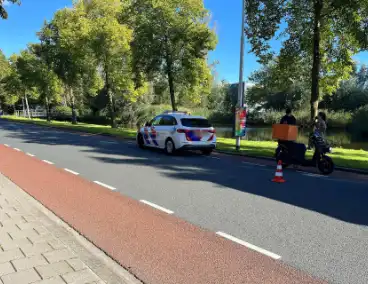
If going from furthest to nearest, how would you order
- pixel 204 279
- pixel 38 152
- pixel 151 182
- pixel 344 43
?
pixel 344 43
pixel 38 152
pixel 151 182
pixel 204 279

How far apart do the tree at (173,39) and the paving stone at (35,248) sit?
18800mm

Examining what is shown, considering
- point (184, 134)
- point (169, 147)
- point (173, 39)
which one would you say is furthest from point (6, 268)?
point (173, 39)

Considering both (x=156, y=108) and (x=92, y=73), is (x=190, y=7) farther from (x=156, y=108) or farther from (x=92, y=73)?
(x=156, y=108)

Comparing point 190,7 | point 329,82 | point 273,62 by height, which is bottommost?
point 329,82

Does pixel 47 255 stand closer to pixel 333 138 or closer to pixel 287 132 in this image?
pixel 287 132

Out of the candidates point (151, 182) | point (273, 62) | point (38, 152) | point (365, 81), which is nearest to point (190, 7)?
point (273, 62)

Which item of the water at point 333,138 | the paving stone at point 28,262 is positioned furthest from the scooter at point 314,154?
the water at point 333,138

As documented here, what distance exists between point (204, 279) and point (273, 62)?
16.3 m

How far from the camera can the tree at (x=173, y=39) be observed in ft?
68.5

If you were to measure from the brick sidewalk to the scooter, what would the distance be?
6720mm

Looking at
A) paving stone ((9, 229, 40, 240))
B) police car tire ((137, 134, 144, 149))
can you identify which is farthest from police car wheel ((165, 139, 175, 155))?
paving stone ((9, 229, 40, 240))

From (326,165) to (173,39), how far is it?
14.9 meters

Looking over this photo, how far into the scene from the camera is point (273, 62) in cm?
1798

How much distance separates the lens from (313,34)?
15.4 m
